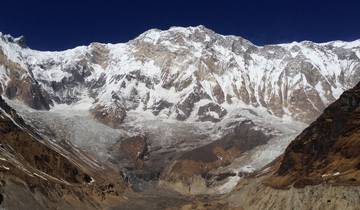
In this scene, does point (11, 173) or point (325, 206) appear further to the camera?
point (11, 173)

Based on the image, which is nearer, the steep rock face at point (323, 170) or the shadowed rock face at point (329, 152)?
the steep rock face at point (323, 170)

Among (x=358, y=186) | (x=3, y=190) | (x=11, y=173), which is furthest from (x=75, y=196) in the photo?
(x=358, y=186)

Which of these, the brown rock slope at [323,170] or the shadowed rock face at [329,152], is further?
the shadowed rock face at [329,152]

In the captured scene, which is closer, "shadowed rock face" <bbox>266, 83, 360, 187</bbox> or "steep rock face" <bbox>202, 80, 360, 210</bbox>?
"steep rock face" <bbox>202, 80, 360, 210</bbox>

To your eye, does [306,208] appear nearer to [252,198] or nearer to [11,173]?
[252,198]

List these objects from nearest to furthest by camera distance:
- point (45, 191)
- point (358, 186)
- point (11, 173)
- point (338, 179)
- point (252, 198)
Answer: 1. point (358, 186)
2. point (338, 179)
3. point (11, 173)
4. point (45, 191)
5. point (252, 198)

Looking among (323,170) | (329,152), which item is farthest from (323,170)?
(329,152)

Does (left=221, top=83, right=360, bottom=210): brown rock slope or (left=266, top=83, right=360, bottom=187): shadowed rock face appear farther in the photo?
(left=266, top=83, right=360, bottom=187): shadowed rock face

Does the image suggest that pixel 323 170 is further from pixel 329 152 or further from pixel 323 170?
pixel 329 152
